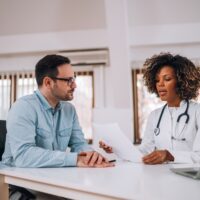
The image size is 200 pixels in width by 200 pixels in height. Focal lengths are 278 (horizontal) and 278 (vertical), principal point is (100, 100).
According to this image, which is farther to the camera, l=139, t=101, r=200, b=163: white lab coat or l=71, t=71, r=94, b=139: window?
l=71, t=71, r=94, b=139: window

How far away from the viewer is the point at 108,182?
1026 mm

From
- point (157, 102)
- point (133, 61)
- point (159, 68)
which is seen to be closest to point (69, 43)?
point (133, 61)

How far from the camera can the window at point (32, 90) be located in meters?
5.24

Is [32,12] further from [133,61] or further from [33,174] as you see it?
[33,174]

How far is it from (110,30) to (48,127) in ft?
9.62

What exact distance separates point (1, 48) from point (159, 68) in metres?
3.96

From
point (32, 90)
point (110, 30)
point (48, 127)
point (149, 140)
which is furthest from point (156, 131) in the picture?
point (32, 90)

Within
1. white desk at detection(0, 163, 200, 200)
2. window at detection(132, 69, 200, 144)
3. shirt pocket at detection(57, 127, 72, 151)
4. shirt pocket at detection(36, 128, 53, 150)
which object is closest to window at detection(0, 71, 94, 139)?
window at detection(132, 69, 200, 144)

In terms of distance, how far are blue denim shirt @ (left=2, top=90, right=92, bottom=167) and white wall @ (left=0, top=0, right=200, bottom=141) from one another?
2412 mm

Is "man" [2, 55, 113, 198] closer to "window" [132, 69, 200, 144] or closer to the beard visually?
the beard

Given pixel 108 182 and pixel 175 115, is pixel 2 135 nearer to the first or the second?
pixel 108 182

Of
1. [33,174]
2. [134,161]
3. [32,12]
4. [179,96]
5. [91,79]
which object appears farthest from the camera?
[91,79]

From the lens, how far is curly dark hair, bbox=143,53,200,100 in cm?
204

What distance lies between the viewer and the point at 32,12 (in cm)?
462
